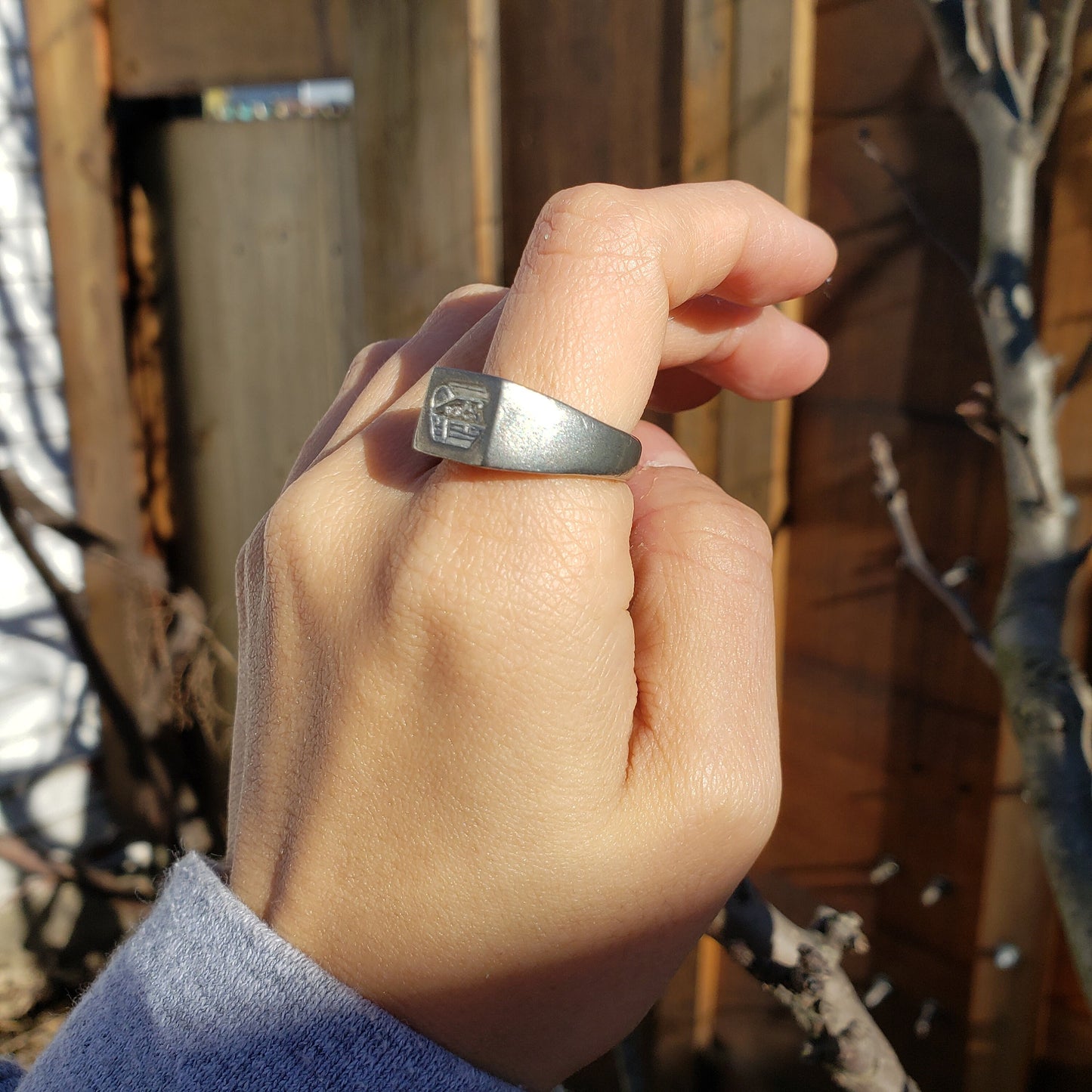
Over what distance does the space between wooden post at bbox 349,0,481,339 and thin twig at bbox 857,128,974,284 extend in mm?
953

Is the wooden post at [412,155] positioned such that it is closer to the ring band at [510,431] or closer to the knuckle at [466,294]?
the knuckle at [466,294]

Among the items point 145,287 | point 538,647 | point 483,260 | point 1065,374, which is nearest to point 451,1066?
point 538,647

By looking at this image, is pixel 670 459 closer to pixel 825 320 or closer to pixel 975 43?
pixel 975 43

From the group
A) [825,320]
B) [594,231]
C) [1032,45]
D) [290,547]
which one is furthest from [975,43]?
[290,547]

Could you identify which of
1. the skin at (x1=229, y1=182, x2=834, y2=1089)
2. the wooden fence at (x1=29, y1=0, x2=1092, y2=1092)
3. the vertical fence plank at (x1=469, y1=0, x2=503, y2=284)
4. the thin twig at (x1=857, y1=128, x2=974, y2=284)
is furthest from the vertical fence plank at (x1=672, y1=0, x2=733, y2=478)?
the skin at (x1=229, y1=182, x2=834, y2=1089)

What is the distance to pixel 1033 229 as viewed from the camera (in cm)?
156

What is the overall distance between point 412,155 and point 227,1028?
2.10 m

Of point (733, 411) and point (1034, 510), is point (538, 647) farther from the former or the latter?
point (733, 411)

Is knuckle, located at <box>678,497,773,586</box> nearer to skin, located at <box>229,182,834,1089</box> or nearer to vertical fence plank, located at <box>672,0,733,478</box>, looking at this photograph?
skin, located at <box>229,182,834,1089</box>

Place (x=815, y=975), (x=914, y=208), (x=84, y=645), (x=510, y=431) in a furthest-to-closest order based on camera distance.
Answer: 1. (x=84, y=645)
2. (x=914, y=208)
3. (x=815, y=975)
4. (x=510, y=431)

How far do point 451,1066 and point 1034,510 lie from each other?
1.00 m

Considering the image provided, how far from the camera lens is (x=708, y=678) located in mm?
812

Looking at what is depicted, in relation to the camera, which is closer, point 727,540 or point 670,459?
point 727,540

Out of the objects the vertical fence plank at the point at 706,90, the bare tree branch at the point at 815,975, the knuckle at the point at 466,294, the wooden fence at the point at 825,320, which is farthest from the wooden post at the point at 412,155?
the bare tree branch at the point at 815,975
